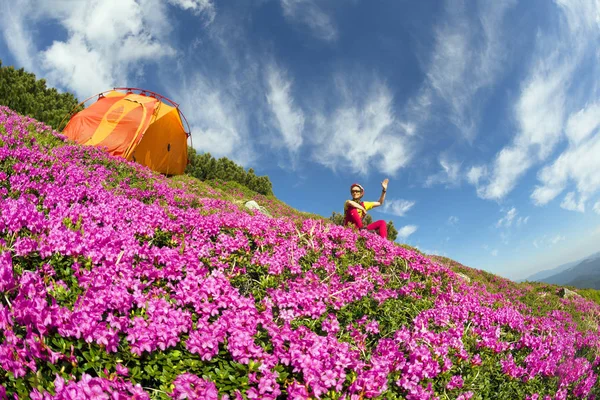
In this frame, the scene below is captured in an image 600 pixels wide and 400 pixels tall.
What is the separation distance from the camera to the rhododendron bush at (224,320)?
2527mm

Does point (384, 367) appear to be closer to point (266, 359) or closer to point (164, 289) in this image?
point (266, 359)

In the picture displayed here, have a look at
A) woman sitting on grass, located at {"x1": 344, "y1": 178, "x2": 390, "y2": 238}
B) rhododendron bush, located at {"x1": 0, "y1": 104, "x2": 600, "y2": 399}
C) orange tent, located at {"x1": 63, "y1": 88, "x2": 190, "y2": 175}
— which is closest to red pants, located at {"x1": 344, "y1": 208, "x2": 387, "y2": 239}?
woman sitting on grass, located at {"x1": 344, "y1": 178, "x2": 390, "y2": 238}

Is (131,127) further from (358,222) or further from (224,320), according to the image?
(224,320)

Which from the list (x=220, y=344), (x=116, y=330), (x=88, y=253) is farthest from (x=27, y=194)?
(x=220, y=344)

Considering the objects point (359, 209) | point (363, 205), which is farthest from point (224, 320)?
point (363, 205)

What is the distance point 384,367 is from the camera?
3.19 m

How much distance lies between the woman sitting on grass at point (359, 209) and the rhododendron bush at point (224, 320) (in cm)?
452

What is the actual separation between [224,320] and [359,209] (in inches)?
356

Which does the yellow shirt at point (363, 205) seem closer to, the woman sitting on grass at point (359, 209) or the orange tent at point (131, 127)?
the woman sitting on grass at point (359, 209)

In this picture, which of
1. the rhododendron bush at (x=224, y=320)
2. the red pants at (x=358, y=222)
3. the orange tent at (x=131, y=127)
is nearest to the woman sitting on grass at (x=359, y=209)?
the red pants at (x=358, y=222)

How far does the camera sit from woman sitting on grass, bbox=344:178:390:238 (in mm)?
11047

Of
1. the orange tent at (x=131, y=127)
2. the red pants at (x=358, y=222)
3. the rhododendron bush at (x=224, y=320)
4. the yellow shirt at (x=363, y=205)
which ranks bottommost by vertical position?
the rhododendron bush at (x=224, y=320)

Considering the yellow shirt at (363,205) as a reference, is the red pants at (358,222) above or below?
below

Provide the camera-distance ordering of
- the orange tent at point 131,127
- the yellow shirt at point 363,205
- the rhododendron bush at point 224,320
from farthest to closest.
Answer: the orange tent at point 131,127, the yellow shirt at point 363,205, the rhododendron bush at point 224,320
